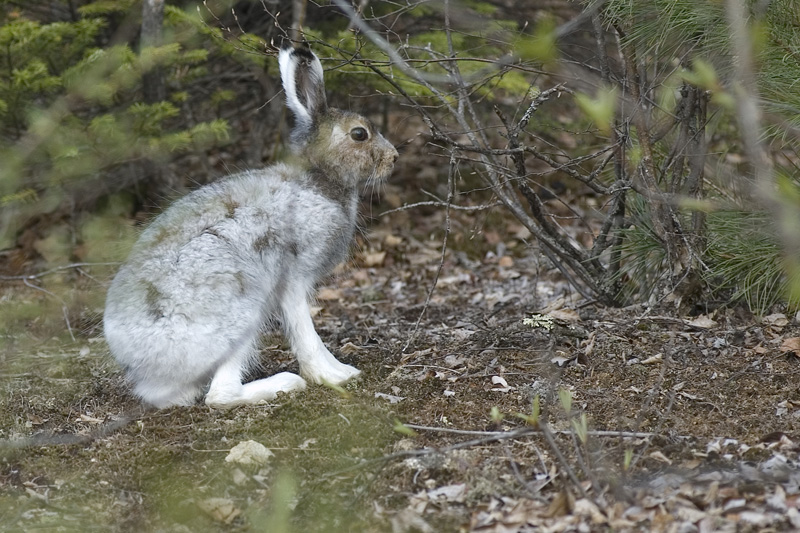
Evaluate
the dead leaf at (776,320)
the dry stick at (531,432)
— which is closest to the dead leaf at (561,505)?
the dry stick at (531,432)

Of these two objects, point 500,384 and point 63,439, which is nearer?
point 63,439

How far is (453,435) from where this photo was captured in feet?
16.1

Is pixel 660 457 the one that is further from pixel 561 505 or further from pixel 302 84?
pixel 302 84

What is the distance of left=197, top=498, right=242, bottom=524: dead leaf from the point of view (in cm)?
425

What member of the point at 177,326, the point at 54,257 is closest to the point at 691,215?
the point at 177,326

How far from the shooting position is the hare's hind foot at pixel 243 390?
221 inches

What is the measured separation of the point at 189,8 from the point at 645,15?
472 centimetres

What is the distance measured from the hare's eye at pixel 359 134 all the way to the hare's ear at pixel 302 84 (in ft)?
0.84

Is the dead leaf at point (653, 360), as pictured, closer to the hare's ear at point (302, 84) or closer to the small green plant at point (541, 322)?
the small green plant at point (541, 322)

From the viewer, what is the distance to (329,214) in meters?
6.18

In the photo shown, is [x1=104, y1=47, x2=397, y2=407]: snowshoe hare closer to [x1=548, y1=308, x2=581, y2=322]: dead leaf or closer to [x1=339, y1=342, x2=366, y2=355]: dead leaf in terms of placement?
[x1=339, y1=342, x2=366, y2=355]: dead leaf

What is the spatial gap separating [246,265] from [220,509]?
1843mm

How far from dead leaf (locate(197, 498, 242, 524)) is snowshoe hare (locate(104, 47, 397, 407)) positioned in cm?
128

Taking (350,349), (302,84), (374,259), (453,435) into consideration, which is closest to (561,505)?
(453,435)
